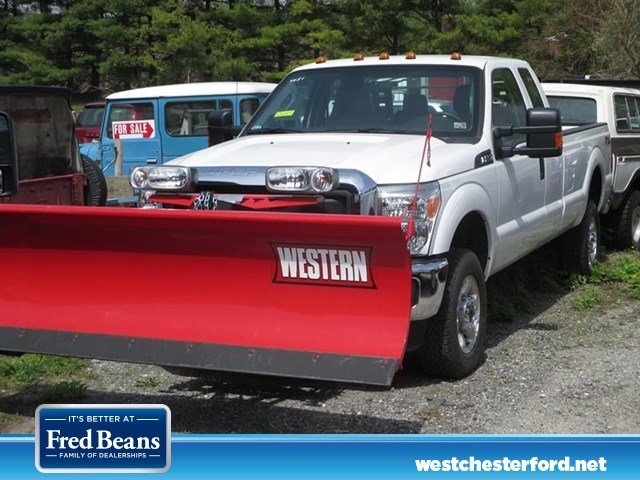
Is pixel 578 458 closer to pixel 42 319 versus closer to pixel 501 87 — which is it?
pixel 42 319

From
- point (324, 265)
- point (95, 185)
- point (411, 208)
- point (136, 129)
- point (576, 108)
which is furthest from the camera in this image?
point (136, 129)

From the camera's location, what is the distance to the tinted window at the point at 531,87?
7645mm

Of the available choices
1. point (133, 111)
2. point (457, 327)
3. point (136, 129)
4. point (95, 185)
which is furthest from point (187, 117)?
point (457, 327)

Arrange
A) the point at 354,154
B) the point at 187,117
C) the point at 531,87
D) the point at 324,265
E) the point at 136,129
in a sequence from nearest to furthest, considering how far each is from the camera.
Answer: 1. the point at 324,265
2. the point at 354,154
3. the point at 531,87
4. the point at 187,117
5. the point at 136,129

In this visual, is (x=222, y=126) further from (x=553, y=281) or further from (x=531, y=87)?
(x=553, y=281)

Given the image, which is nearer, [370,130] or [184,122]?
[370,130]

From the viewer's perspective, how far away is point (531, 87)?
775 centimetres

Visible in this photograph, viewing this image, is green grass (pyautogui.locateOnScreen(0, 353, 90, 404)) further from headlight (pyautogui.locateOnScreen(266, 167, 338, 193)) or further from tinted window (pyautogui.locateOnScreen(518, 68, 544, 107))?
tinted window (pyautogui.locateOnScreen(518, 68, 544, 107))

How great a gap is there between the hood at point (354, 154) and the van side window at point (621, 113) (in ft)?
14.9

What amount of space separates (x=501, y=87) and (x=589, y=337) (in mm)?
1909

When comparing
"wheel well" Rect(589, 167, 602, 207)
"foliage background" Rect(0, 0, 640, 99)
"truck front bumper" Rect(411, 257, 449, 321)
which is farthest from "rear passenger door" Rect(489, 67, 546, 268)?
"foliage background" Rect(0, 0, 640, 99)

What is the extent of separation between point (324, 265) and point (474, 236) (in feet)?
5.86

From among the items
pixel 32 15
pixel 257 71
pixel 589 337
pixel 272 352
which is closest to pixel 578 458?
pixel 272 352

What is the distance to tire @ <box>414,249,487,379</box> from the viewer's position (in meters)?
5.63
